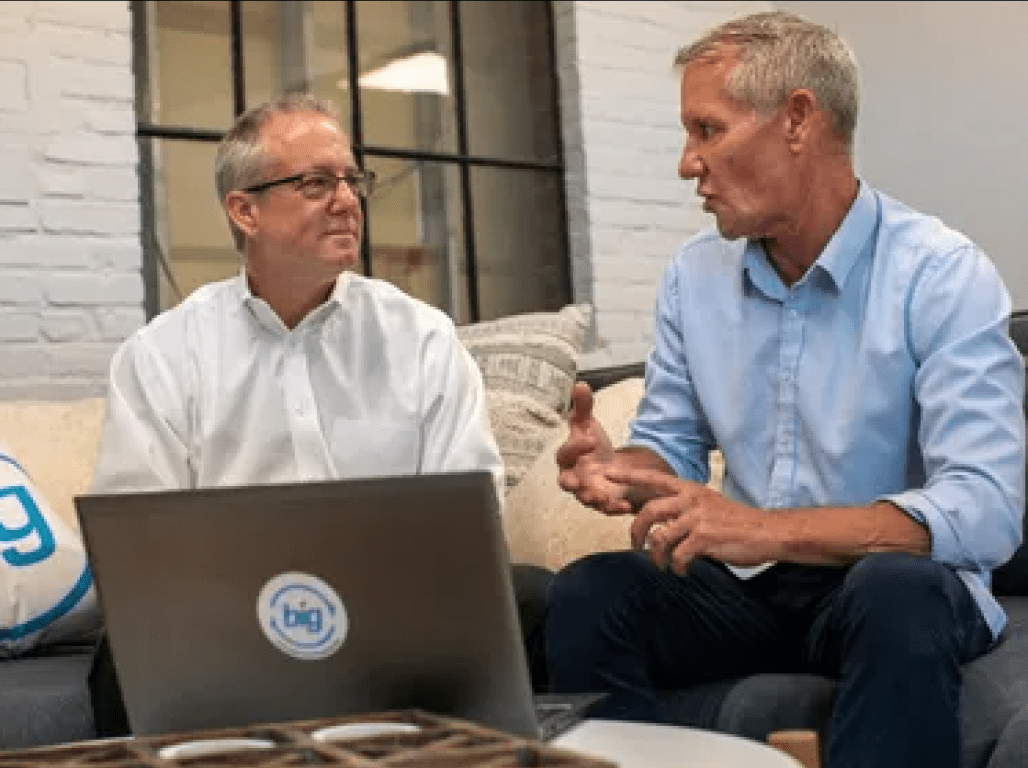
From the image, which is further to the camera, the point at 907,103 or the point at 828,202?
the point at 907,103

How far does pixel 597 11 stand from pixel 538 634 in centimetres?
195

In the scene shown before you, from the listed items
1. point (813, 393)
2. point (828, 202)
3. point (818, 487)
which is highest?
point (828, 202)

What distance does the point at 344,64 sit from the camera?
3.23m

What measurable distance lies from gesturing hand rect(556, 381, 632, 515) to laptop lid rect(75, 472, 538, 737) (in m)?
0.59

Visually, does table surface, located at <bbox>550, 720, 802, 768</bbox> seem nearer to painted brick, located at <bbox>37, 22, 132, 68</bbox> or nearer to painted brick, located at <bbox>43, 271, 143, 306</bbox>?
painted brick, located at <bbox>43, 271, 143, 306</bbox>

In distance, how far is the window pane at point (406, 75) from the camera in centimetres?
327

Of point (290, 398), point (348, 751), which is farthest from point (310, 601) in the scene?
point (290, 398)

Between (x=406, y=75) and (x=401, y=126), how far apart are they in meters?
0.11

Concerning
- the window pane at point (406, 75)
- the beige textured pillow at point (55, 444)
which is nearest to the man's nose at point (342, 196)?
the beige textured pillow at point (55, 444)

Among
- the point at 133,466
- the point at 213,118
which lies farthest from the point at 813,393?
the point at 213,118

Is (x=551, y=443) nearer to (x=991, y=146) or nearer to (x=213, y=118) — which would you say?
(x=213, y=118)

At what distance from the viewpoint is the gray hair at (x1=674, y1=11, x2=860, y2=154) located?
185 cm

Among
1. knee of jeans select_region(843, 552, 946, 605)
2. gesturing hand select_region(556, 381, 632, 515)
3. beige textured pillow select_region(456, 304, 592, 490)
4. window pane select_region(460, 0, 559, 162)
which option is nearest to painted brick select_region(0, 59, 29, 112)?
beige textured pillow select_region(456, 304, 592, 490)

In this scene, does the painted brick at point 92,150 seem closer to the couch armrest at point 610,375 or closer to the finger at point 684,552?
the couch armrest at point 610,375
